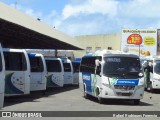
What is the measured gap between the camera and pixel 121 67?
21.7 metres

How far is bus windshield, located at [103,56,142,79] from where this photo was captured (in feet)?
70.5

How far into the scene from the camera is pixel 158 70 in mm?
32812

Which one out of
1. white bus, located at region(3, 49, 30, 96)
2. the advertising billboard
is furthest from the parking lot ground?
the advertising billboard

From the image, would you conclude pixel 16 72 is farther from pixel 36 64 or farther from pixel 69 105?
pixel 36 64

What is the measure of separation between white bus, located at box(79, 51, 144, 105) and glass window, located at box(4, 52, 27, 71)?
3388 mm

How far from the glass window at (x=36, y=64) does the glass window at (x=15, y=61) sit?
3613mm

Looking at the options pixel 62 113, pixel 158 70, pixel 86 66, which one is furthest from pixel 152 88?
pixel 62 113

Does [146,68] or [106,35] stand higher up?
[106,35]

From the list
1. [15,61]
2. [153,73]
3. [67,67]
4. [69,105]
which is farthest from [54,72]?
[69,105]

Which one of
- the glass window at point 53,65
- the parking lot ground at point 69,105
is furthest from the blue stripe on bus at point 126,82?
the glass window at point 53,65

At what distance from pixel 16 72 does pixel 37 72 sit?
13.2ft

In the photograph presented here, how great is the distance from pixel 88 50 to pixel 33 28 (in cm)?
5470

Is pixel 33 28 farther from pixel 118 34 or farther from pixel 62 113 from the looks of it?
pixel 118 34

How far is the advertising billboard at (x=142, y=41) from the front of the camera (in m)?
75.5
